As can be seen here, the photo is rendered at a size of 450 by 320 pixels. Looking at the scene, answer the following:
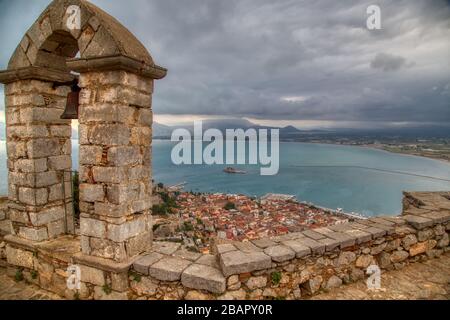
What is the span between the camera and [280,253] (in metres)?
3.00

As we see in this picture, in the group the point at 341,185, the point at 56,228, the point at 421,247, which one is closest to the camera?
the point at 56,228

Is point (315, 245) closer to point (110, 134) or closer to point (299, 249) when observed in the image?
point (299, 249)

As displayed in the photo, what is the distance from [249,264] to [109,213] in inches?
66.9

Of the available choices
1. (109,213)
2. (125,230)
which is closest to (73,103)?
(109,213)

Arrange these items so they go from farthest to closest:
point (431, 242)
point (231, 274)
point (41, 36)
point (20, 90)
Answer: point (431, 242) < point (20, 90) < point (41, 36) < point (231, 274)

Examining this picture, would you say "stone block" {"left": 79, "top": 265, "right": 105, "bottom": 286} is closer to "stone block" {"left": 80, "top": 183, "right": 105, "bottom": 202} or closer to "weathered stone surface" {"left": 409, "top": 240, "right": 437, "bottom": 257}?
"stone block" {"left": 80, "top": 183, "right": 105, "bottom": 202}

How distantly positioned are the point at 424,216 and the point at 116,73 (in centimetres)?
542

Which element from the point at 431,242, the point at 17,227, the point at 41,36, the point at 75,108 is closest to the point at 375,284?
the point at 431,242

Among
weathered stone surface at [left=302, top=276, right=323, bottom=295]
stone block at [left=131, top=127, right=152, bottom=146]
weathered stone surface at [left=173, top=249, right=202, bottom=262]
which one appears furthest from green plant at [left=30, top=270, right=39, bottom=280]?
weathered stone surface at [left=302, top=276, right=323, bottom=295]

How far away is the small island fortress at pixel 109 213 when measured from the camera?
2775mm

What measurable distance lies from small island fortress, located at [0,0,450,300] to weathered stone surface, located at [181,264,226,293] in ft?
0.04

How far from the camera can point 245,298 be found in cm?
282

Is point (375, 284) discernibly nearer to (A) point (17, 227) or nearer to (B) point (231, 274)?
(B) point (231, 274)

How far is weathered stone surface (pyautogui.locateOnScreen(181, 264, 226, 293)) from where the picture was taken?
8.73 ft
